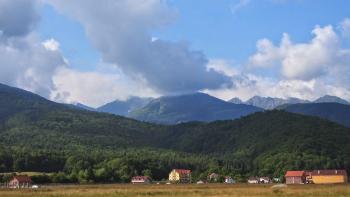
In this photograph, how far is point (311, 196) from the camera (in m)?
74.9

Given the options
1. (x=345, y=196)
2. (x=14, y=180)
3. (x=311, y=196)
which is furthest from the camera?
(x=14, y=180)

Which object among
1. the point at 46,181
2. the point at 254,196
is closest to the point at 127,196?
the point at 254,196

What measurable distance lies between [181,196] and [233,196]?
21.2ft

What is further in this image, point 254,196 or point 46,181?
point 46,181

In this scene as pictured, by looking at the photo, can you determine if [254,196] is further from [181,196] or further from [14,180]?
[14,180]

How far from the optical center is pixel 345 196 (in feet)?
230

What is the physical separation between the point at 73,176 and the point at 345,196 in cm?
12078

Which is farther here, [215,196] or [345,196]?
[215,196]

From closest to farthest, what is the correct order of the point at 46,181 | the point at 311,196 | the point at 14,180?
1. the point at 311,196
2. the point at 14,180
3. the point at 46,181

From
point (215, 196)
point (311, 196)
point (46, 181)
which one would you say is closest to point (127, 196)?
point (215, 196)

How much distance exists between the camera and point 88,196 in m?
77.9

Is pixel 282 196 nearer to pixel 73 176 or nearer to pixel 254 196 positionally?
pixel 254 196

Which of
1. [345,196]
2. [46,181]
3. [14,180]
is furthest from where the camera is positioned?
[46,181]

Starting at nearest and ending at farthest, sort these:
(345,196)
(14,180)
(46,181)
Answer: (345,196), (14,180), (46,181)
